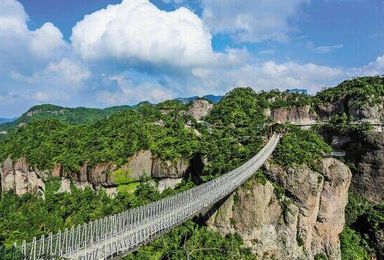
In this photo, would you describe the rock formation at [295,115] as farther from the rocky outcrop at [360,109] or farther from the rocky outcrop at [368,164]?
the rocky outcrop at [368,164]

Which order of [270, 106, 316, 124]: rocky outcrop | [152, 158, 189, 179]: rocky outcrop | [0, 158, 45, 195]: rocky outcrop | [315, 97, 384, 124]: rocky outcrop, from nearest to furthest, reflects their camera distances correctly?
[152, 158, 189, 179]: rocky outcrop, [0, 158, 45, 195]: rocky outcrop, [315, 97, 384, 124]: rocky outcrop, [270, 106, 316, 124]: rocky outcrop

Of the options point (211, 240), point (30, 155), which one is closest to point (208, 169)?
point (211, 240)

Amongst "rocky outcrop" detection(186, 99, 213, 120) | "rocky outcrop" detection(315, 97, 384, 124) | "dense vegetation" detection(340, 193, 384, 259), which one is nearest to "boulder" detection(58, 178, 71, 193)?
"dense vegetation" detection(340, 193, 384, 259)

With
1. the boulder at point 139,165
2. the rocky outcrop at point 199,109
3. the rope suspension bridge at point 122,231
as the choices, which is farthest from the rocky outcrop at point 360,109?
the rope suspension bridge at point 122,231

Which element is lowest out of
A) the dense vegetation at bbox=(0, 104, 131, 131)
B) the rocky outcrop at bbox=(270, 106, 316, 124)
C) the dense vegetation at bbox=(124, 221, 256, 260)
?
the dense vegetation at bbox=(124, 221, 256, 260)

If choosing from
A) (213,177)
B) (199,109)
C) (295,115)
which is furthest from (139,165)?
(199,109)

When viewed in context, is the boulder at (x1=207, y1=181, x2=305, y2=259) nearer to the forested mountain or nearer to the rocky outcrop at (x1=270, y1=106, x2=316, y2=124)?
the forested mountain
